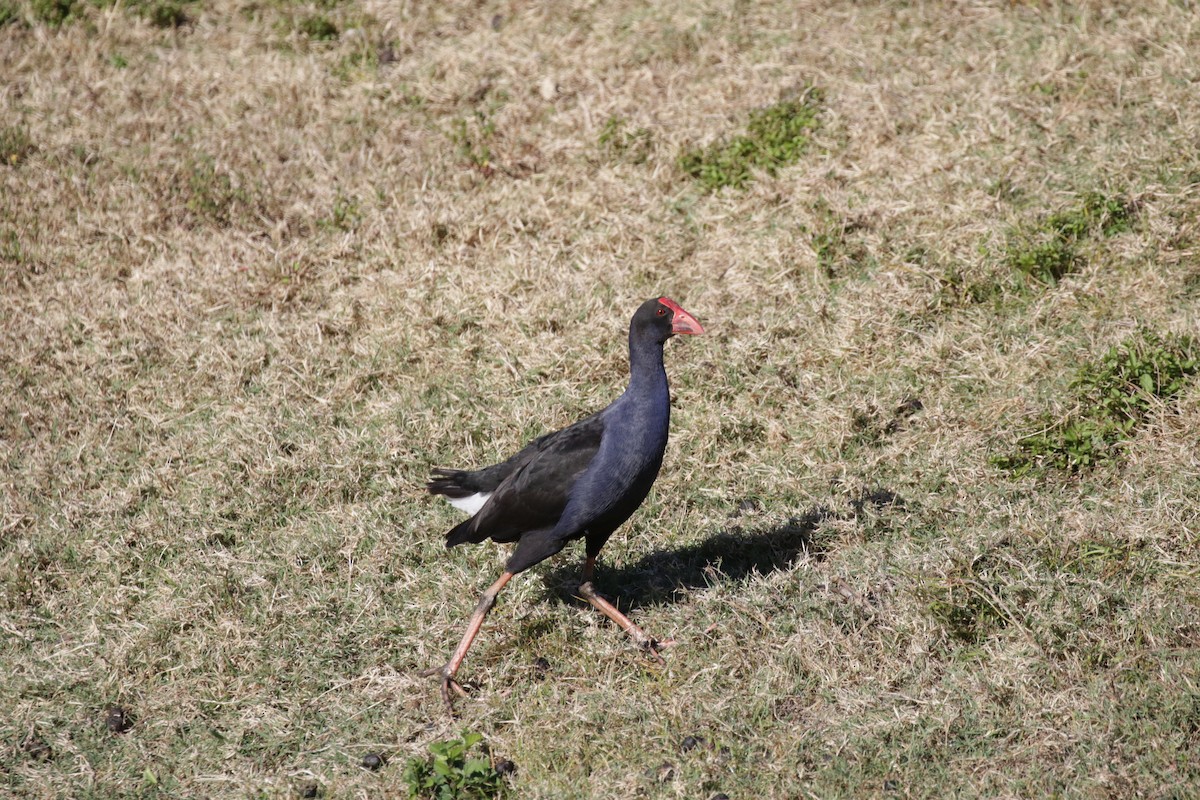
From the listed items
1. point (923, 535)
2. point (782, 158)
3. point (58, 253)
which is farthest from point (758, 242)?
point (58, 253)

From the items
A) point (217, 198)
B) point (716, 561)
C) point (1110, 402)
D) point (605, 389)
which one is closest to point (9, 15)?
point (217, 198)

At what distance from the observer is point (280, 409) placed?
20.9ft

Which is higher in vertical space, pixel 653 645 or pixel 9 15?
pixel 9 15

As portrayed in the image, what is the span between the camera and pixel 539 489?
4.86 meters

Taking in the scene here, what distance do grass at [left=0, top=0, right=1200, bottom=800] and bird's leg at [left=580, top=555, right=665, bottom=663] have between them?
0.07 m

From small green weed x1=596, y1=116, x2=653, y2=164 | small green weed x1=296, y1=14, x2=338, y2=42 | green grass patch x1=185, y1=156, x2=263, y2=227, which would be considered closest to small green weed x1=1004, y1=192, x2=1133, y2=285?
small green weed x1=596, y1=116, x2=653, y2=164

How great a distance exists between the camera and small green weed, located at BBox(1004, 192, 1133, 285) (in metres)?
6.36

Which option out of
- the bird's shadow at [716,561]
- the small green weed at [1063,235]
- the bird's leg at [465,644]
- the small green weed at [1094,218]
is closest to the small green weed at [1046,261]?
the small green weed at [1063,235]

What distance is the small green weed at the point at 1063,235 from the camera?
6.36m

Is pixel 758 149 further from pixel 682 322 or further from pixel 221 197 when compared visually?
pixel 221 197

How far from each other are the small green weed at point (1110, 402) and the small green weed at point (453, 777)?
9.11ft

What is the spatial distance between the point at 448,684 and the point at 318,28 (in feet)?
21.0

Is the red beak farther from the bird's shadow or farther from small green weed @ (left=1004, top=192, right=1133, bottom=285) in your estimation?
small green weed @ (left=1004, top=192, right=1133, bottom=285)

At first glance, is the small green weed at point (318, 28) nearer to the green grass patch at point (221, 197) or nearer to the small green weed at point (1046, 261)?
the green grass patch at point (221, 197)
